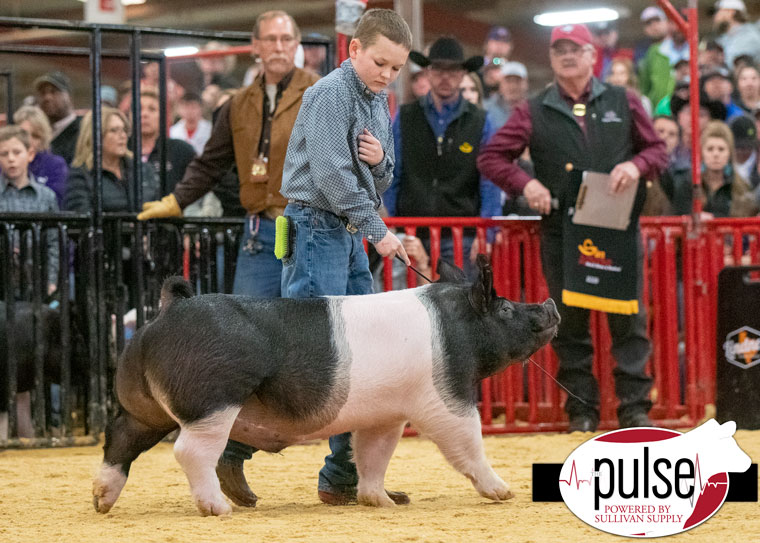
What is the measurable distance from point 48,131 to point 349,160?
4950 mm

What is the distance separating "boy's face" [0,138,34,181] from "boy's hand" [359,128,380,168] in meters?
3.50

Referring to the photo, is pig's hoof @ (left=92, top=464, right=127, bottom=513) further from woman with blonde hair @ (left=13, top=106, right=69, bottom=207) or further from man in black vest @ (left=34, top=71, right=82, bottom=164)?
man in black vest @ (left=34, top=71, right=82, bottom=164)

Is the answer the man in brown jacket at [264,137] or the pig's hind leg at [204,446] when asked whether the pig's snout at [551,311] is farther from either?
the man in brown jacket at [264,137]

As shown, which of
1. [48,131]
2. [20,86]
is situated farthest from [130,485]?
[20,86]

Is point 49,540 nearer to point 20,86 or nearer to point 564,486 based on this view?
point 564,486

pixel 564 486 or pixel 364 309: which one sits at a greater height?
pixel 364 309

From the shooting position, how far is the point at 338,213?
13.8 ft

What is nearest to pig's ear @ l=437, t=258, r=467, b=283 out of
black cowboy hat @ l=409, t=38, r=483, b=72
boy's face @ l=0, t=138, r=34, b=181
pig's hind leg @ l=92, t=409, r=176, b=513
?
pig's hind leg @ l=92, t=409, r=176, b=513

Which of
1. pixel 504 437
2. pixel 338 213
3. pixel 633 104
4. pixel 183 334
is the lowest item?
pixel 504 437

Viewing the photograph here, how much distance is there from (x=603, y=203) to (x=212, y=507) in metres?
3.17

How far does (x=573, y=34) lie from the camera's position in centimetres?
645

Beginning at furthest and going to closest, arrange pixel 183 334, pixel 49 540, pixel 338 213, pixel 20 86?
1. pixel 20 86
2. pixel 338 213
3. pixel 183 334
4. pixel 49 540

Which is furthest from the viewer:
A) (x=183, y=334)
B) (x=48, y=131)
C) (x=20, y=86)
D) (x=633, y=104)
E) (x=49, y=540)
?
(x=20, y=86)

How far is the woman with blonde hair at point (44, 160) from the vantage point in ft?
24.6
